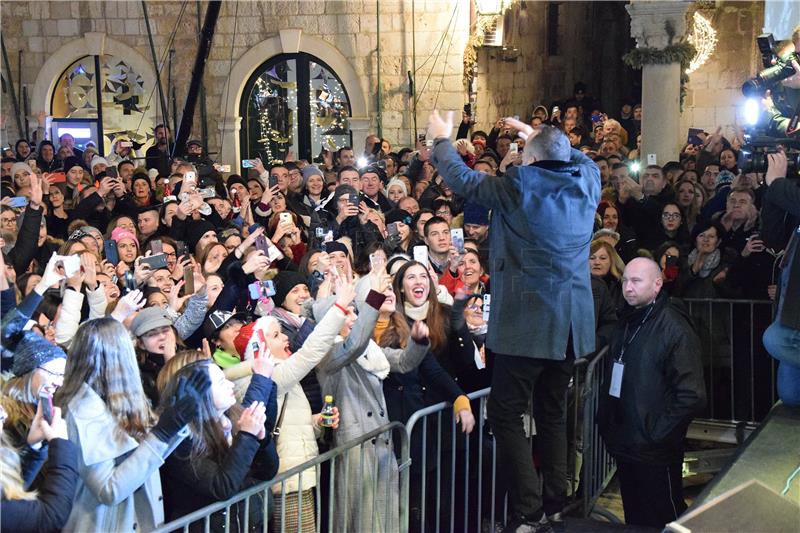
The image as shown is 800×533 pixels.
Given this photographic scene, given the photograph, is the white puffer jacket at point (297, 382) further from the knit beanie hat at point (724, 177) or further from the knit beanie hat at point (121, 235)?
the knit beanie hat at point (724, 177)

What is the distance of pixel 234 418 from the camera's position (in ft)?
14.4

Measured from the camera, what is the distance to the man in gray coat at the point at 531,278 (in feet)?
15.3

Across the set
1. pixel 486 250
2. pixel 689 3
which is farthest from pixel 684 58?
pixel 486 250

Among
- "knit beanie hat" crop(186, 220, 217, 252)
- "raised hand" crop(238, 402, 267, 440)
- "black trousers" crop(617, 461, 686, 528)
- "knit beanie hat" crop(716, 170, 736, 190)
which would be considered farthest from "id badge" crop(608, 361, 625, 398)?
"knit beanie hat" crop(716, 170, 736, 190)

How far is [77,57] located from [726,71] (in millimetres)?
10426

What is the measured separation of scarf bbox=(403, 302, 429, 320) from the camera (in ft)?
19.0

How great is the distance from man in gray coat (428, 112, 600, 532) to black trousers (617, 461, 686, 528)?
3.57 feet

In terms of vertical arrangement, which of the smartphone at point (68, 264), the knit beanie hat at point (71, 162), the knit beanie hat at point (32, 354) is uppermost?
the knit beanie hat at point (71, 162)

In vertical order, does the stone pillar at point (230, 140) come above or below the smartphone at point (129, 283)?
above

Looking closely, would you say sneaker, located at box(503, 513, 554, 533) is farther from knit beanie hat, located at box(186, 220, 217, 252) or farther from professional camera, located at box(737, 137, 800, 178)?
knit beanie hat, located at box(186, 220, 217, 252)

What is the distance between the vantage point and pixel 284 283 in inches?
255

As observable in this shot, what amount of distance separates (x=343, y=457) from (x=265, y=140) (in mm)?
12897

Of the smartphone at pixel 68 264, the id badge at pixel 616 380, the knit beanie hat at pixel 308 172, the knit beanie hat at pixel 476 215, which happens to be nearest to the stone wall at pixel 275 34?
the knit beanie hat at pixel 308 172

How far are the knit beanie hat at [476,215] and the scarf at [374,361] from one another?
3.39 meters
